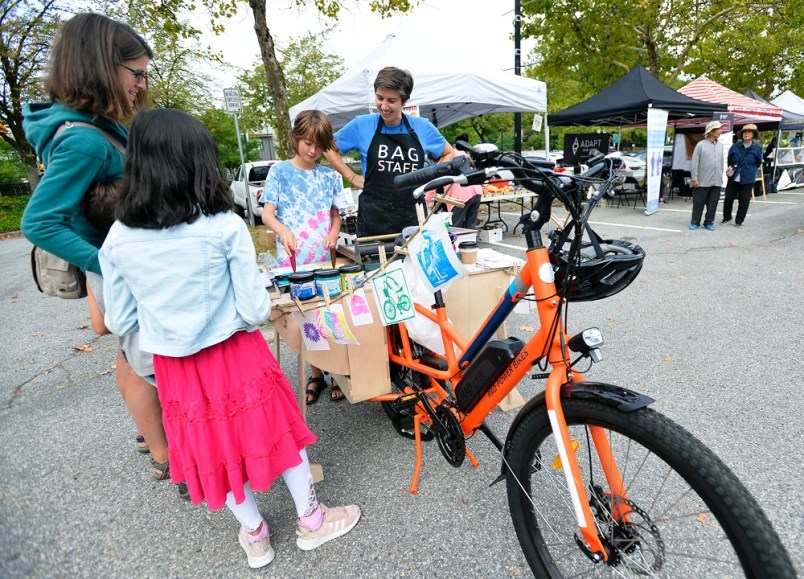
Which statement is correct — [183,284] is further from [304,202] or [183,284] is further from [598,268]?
[304,202]

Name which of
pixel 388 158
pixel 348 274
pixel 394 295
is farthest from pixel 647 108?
pixel 394 295

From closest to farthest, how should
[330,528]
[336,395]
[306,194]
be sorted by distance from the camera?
[330,528], [306,194], [336,395]

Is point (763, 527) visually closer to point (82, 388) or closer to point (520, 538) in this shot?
point (520, 538)

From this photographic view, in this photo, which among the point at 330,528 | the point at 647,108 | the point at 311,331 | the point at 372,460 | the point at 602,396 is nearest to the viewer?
the point at 602,396

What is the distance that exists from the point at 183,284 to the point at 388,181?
1654mm

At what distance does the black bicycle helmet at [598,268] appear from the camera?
122 cm

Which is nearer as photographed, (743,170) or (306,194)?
(306,194)

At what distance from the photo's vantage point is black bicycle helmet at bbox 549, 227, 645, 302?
1220mm

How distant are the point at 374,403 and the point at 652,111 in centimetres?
904

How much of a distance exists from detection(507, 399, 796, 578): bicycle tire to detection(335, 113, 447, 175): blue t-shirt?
Result: 1.98m

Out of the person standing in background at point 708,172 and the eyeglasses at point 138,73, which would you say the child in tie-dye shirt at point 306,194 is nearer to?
the eyeglasses at point 138,73

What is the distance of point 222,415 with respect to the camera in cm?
151

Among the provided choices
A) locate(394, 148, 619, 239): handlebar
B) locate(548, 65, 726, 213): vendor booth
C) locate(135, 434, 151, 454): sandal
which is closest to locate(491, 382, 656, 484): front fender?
locate(394, 148, 619, 239): handlebar

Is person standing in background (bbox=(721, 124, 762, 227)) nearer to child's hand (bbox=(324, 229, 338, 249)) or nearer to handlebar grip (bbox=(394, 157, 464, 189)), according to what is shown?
child's hand (bbox=(324, 229, 338, 249))
